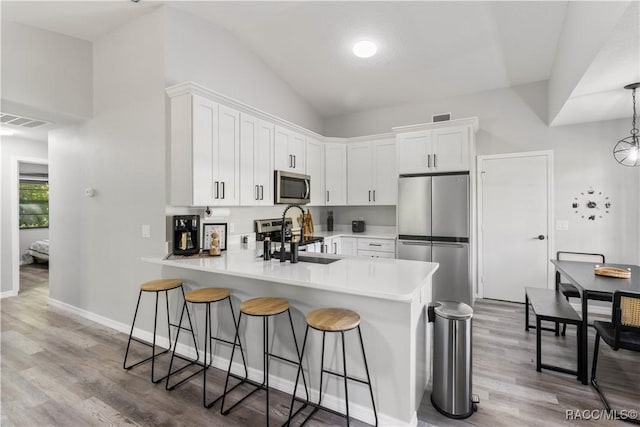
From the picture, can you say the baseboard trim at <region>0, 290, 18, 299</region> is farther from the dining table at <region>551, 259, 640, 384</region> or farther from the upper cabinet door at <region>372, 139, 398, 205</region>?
the dining table at <region>551, 259, 640, 384</region>

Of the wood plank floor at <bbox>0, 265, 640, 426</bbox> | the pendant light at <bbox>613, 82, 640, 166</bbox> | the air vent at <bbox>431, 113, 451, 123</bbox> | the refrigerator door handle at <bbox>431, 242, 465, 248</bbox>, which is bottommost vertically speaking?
the wood plank floor at <bbox>0, 265, 640, 426</bbox>

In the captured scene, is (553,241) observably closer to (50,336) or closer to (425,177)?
(425,177)

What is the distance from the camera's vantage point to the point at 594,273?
267cm

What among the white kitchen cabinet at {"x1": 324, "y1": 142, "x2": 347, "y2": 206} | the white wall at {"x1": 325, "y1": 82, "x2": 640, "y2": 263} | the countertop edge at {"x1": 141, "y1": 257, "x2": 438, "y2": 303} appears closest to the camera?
the countertop edge at {"x1": 141, "y1": 257, "x2": 438, "y2": 303}

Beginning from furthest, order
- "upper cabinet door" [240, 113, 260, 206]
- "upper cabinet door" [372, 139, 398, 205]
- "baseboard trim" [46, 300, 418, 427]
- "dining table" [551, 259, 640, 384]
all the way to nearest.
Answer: "upper cabinet door" [372, 139, 398, 205] < "upper cabinet door" [240, 113, 260, 206] < "dining table" [551, 259, 640, 384] < "baseboard trim" [46, 300, 418, 427]

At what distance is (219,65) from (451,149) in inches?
122

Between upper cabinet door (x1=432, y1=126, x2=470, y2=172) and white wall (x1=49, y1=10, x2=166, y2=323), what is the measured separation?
3.35 metres

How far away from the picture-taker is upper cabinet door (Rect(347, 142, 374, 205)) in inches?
192

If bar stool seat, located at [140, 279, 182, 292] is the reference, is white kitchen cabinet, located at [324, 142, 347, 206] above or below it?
above

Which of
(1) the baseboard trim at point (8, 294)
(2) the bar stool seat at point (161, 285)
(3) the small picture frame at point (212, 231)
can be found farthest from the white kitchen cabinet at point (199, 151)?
(1) the baseboard trim at point (8, 294)

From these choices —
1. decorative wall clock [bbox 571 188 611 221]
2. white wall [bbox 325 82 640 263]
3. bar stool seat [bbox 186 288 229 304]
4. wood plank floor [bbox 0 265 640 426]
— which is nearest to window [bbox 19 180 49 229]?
wood plank floor [bbox 0 265 640 426]

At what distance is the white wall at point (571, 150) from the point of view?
3.73 meters

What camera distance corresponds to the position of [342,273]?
2.10 metres

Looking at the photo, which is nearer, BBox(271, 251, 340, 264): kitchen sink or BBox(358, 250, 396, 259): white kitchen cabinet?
BBox(271, 251, 340, 264): kitchen sink
